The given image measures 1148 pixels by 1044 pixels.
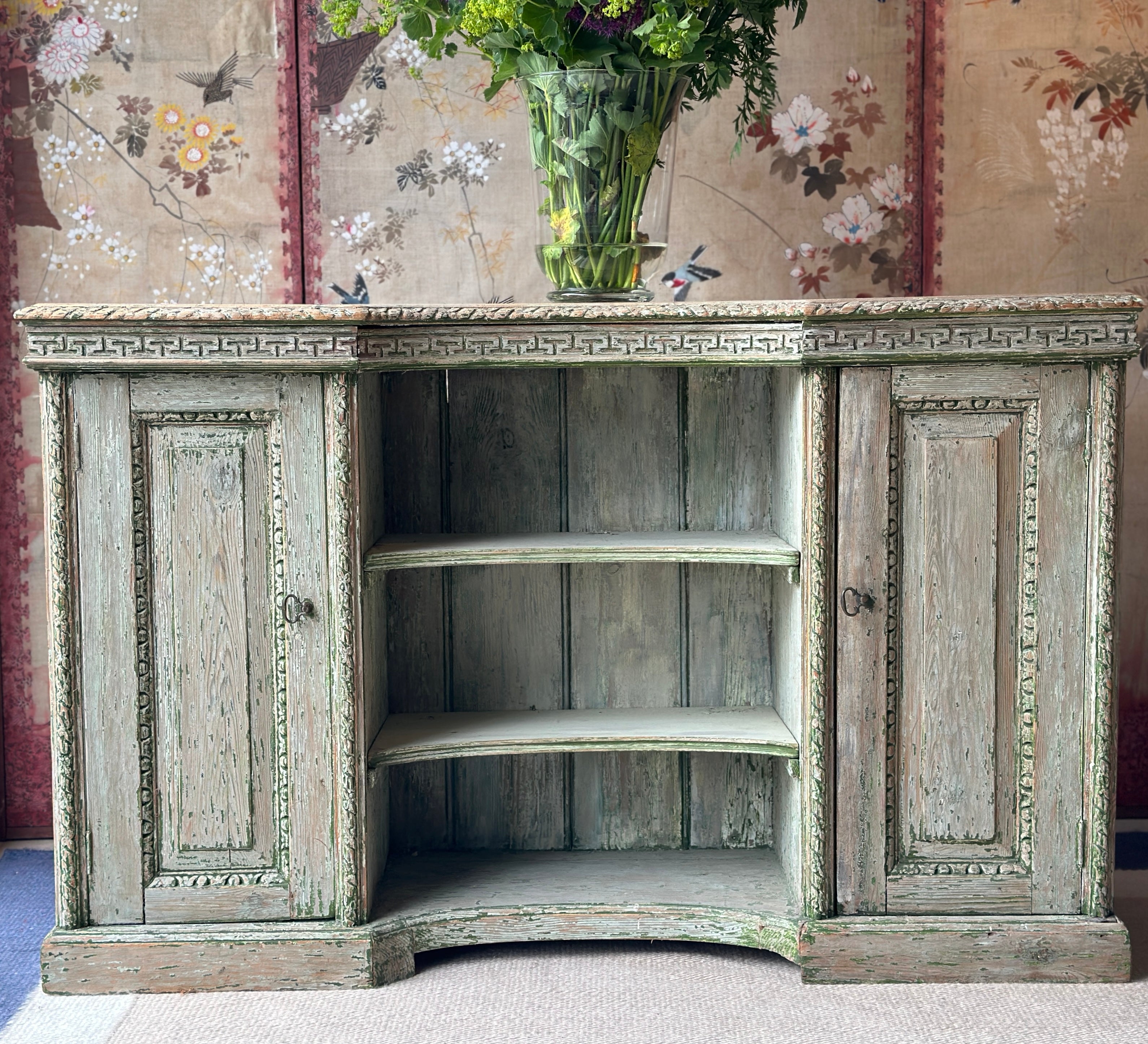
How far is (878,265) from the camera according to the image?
257 cm

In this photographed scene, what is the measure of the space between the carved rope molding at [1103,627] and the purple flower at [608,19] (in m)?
1.00

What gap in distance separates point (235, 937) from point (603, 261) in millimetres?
1388

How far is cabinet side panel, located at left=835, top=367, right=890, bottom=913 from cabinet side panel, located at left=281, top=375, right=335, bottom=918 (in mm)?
904

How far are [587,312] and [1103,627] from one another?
1.06 m

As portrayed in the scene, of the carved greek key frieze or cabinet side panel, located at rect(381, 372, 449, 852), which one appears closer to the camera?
the carved greek key frieze

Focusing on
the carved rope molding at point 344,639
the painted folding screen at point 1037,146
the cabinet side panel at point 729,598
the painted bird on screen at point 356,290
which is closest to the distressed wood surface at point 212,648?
the carved rope molding at point 344,639

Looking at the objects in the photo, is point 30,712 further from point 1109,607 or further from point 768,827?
point 1109,607

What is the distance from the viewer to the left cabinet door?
6.57ft

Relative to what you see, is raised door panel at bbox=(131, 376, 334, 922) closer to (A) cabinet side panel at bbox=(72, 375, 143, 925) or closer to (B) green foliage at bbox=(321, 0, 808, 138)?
(A) cabinet side panel at bbox=(72, 375, 143, 925)

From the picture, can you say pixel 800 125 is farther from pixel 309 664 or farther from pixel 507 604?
pixel 309 664

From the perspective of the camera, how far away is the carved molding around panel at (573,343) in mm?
2025

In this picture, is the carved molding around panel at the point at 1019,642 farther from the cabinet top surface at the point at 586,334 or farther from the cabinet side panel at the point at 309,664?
the cabinet side panel at the point at 309,664

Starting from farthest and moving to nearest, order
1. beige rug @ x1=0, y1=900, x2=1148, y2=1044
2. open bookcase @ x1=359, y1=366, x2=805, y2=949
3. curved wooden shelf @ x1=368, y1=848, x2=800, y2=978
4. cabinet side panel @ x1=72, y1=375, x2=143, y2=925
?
open bookcase @ x1=359, y1=366, x2=805, y2=949
curved wooden shelf @ x1=368, y1=848, x2=800, y2=978
cabinet side panel @ x1=72, y1=375, x2=143, y2=925
beige rug @ x1=0, y1=900, x2=1148, y2=1044

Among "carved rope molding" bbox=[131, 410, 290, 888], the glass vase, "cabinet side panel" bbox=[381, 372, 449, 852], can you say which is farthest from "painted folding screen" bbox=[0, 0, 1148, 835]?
"carved rope molding" bbox=[131, 410, 290, 888]
